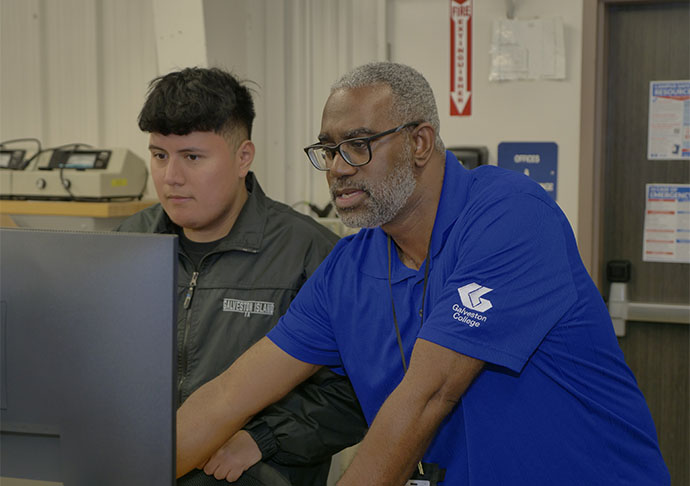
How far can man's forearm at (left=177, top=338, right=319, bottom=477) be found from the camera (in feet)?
4.46

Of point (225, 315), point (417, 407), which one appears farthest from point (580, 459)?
point (225, 315)

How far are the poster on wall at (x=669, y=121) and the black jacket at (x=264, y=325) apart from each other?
195 cm

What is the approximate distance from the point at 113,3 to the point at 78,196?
1.03m

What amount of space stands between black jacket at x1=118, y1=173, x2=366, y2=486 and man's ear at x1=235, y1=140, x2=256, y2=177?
3.9 inches

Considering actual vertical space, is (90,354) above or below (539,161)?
below

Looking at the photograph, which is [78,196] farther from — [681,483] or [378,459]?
[681,483]

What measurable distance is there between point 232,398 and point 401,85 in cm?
66

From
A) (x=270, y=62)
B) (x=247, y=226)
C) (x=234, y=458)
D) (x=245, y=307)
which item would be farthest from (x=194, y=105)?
(x=270, y=62)

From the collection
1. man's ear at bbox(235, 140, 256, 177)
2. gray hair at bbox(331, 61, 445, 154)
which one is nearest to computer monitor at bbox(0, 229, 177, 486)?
gray hair at bbox(331, 61, 445, 154)

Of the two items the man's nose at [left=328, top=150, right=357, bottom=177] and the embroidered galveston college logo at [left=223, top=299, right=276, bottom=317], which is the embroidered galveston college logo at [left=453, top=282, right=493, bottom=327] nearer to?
the man's nose at [left=328, top=150, right=357, bottom=177]

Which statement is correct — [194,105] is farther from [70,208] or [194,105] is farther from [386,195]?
[70,208]

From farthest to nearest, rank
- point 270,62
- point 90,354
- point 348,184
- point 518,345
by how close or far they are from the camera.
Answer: point 270,62 → point 348,184 → point 518,345 → point 90,354

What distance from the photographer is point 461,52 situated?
3010 millimetres

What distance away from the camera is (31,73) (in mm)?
3514
